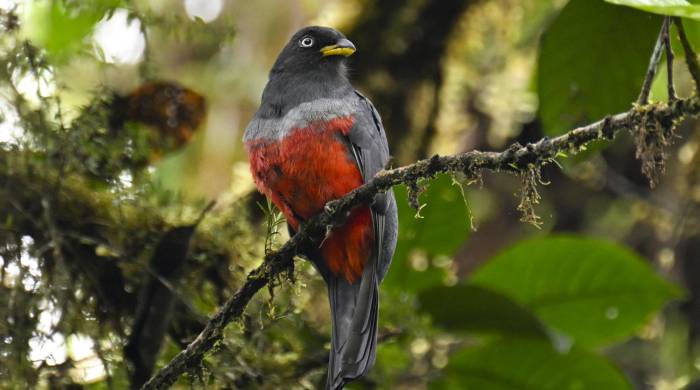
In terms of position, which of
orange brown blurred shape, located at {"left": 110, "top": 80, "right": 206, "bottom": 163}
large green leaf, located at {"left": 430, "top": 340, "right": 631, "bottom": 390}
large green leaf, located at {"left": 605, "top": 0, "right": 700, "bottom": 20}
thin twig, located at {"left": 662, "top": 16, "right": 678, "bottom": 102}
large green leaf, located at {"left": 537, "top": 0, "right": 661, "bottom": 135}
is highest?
orange brown blurred shape, located at {"left": 110, "top": 80, "right": 206, "bottom": 163}

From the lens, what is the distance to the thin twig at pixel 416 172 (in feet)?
6.98

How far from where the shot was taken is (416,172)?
7.95 ft

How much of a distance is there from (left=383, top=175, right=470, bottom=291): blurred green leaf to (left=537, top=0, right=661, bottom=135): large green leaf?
1.61 feet

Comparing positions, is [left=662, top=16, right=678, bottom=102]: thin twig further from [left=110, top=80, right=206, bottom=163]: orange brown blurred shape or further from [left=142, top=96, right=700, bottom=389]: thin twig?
[left=110, top=80, right=206, bottom=163]: orange brown blurred shape

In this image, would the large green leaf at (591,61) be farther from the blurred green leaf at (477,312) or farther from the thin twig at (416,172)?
the thin twig at (416,172)

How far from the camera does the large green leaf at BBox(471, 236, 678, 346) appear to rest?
3.88m

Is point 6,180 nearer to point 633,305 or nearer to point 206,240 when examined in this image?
point 206,240

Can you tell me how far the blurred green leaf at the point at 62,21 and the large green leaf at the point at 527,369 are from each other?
204 cm

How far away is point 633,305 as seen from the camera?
3994mm

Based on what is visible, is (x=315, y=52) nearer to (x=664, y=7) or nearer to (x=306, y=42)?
(x=306, y=42)

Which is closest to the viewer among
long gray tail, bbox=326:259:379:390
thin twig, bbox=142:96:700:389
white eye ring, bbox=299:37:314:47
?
thin twig, bbox=142:96:700:389

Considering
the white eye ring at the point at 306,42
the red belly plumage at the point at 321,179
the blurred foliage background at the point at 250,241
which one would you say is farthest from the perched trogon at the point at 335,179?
the white eye ring at the point at 306,42

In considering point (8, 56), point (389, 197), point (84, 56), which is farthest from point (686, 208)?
point (8, 56)

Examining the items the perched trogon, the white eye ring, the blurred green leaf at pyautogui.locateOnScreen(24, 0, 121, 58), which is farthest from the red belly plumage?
the blurred green leaf at pyautogui.locateOnScreen(24, 0, 121, 58)
